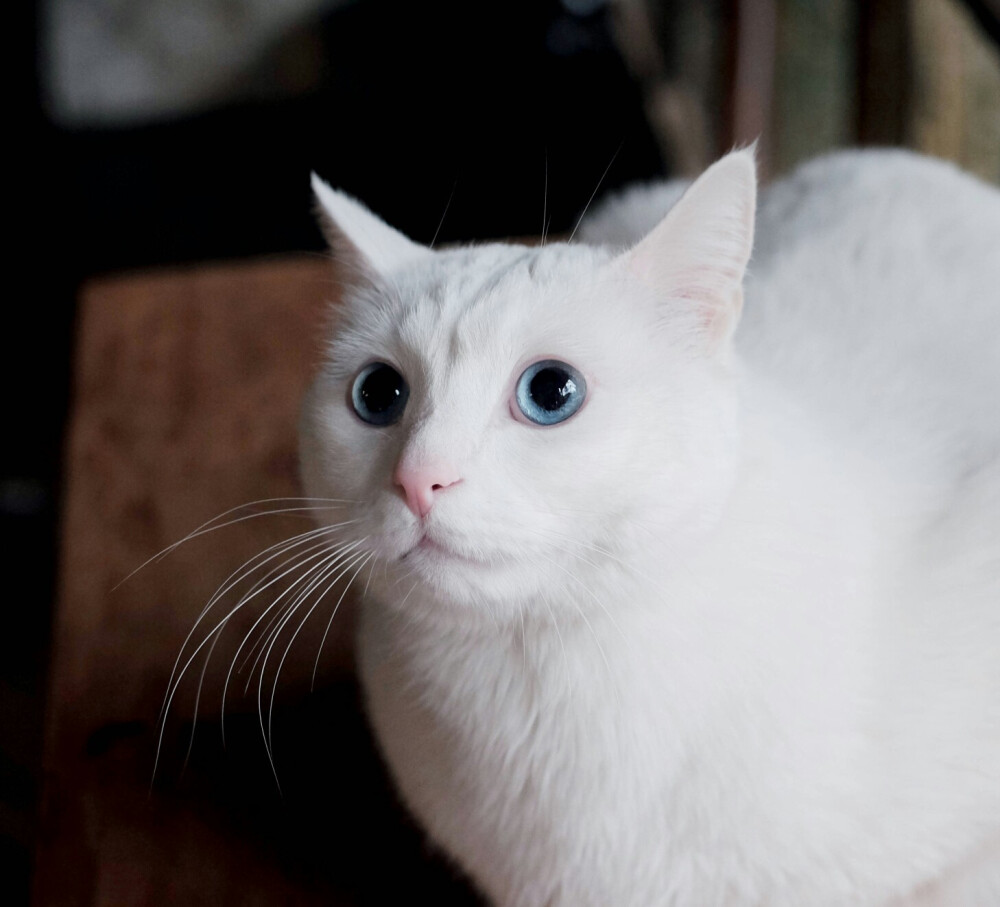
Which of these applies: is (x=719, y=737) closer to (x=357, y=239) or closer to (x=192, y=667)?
(x=357, y=239)

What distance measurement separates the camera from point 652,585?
665mm

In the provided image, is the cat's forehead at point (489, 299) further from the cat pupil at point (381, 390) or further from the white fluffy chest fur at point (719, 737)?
the white fluffy chest fur at point (719, 737)

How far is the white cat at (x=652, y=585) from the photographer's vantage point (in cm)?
64

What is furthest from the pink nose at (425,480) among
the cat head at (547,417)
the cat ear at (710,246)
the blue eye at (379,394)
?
the cat ear at (710,246)

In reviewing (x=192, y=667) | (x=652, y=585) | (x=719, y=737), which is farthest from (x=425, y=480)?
(x=192, y=667)

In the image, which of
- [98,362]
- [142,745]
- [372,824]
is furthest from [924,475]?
[98,362]

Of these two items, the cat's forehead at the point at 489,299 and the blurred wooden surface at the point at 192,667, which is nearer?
the cat's forehead at the point at 489,299

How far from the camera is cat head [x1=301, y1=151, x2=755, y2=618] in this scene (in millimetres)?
622

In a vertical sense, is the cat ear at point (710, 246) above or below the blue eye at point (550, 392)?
above

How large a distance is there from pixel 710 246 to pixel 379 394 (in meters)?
0.26

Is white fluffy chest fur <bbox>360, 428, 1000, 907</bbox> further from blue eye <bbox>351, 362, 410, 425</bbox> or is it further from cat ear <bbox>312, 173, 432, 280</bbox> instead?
cat ear <bbox>312, 173, 432, 280</bbox>

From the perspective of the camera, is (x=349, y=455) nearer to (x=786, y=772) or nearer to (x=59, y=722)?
(x=786, y=772)

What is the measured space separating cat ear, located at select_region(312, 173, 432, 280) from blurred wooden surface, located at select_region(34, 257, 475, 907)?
0.31ft

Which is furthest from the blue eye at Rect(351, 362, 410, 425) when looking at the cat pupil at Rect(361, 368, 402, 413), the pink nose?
the pink nose
